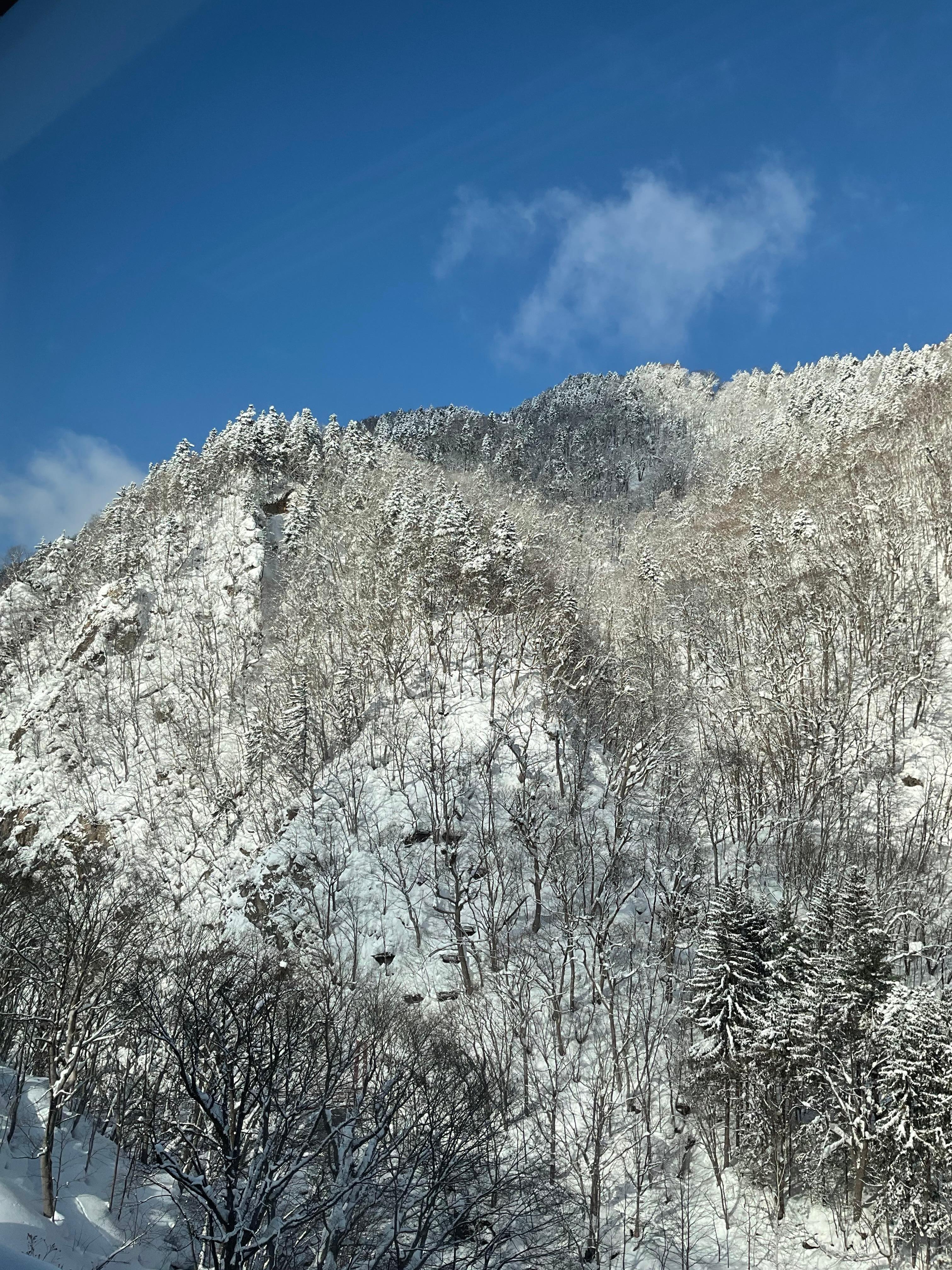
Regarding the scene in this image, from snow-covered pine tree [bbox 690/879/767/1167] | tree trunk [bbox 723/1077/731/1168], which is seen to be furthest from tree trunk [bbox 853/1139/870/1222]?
tree trunk [bbox 723/1077/731/1168]

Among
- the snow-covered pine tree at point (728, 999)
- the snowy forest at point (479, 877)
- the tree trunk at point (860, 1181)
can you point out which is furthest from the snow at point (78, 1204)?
the tree trunk at point (860, 1181)

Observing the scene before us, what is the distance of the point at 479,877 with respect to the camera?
32719 mm

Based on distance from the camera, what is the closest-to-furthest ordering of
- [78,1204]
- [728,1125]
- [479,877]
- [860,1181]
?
[78,1204]
[860,1181]
[728,1125]
[479,877]

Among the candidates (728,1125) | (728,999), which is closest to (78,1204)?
(728,1125)

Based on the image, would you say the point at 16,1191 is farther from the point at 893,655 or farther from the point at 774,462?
the point at 774,462

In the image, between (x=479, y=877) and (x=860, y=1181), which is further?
(x=479, y=877)

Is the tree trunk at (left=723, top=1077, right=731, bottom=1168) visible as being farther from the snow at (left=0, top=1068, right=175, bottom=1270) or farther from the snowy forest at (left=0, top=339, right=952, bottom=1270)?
the snow at (left=0, top=1068, right=175, bottom=1270)

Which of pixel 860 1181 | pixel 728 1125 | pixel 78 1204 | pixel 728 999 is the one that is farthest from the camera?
pixel 728 999

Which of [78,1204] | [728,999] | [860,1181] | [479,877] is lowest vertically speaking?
[78,1204]

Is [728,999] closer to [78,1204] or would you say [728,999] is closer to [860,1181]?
[860,1181]

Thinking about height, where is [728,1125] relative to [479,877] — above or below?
below

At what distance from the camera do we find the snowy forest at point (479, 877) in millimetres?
17969

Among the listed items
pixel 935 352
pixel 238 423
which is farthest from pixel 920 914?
pixel 935 352

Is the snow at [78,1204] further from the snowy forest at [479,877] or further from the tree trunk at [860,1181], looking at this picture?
the tree trunk at [860,1181]
